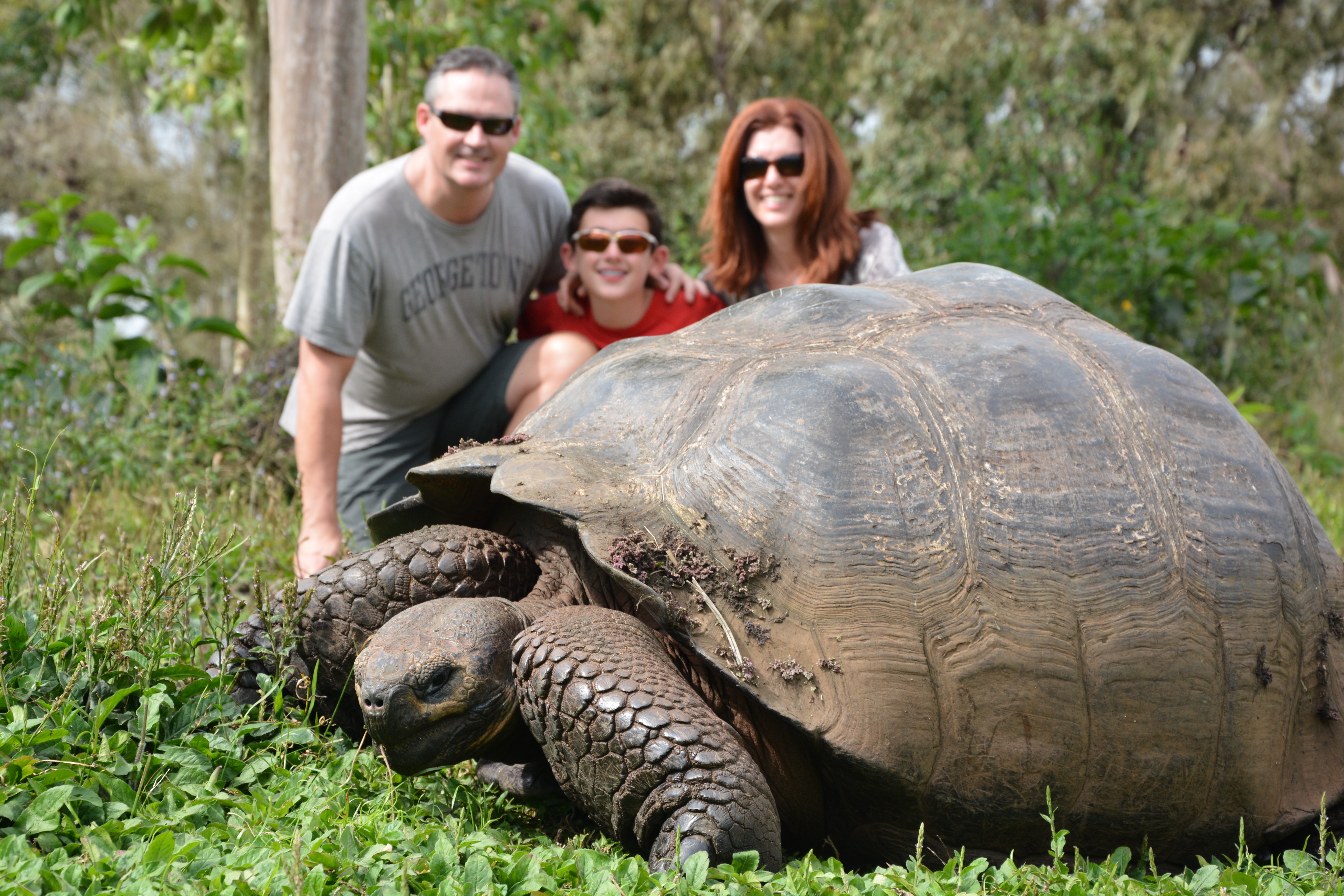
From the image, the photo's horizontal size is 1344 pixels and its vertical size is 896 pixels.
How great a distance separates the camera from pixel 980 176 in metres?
10.2

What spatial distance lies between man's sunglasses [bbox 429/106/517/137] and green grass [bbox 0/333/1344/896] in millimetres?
1614

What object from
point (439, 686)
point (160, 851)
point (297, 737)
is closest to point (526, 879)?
point (439, 686)

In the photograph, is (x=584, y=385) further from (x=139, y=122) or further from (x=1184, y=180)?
(x=139, y=122)

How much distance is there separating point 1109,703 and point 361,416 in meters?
3.05

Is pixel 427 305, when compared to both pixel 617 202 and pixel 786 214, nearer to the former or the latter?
pixel 617 202

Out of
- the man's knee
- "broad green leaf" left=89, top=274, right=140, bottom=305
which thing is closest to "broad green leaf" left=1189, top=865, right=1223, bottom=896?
the man's knee

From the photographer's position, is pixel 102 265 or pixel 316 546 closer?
pixel 316 546

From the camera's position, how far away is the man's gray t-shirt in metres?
3.68

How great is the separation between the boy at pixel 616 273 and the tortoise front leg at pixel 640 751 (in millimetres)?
1949

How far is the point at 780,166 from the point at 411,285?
4.96ft

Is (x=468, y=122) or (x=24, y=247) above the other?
(x=468, y=122)

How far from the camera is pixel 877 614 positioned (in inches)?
77.3

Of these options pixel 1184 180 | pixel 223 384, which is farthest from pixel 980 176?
pixel 223 384

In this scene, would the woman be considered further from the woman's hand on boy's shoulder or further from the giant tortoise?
the giant tortoise
